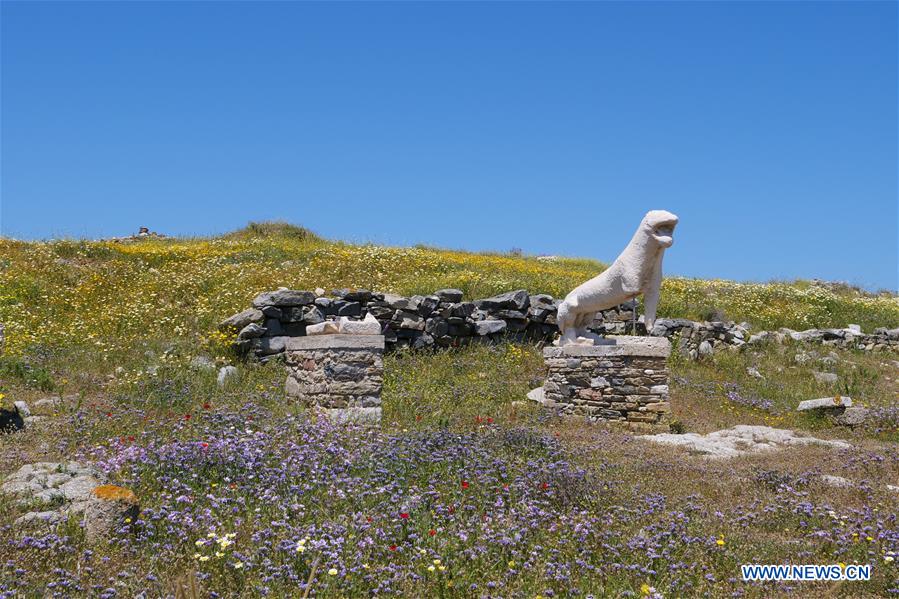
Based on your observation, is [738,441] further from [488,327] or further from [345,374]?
[488,327]

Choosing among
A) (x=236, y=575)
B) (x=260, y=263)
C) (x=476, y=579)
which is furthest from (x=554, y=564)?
(x=260, y=263)

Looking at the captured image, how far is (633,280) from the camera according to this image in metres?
10.8

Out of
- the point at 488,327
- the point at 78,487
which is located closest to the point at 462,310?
the point at 488,327

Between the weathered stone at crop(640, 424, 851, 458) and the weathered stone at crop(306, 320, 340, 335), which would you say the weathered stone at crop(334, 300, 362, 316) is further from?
the weathered stone at crop(640, 424, 851, 458)

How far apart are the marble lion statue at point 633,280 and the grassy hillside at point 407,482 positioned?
175 centimetres

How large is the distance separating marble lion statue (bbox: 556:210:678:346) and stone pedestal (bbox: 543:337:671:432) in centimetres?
34

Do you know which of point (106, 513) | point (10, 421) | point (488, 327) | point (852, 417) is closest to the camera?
point (106, 513)

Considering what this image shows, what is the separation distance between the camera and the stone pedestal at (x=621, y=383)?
1107 cm

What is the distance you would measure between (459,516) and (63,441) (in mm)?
4227

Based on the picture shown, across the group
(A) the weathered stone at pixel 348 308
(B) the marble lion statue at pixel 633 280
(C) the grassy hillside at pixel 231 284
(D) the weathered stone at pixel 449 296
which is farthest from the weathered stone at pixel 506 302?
(B) the marble lion statue at pixel 633 280

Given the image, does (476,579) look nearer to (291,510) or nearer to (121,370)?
(291,510)

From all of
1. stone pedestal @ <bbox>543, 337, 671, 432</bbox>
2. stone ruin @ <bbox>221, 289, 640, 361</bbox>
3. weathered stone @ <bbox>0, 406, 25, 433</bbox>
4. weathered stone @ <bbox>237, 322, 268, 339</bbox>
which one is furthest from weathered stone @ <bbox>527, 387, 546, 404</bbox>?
weathered stone @ <bbox>0, 406, 25, 433</bbox>

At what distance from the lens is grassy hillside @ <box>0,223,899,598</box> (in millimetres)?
4508

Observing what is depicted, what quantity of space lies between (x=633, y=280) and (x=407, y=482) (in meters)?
5.89
